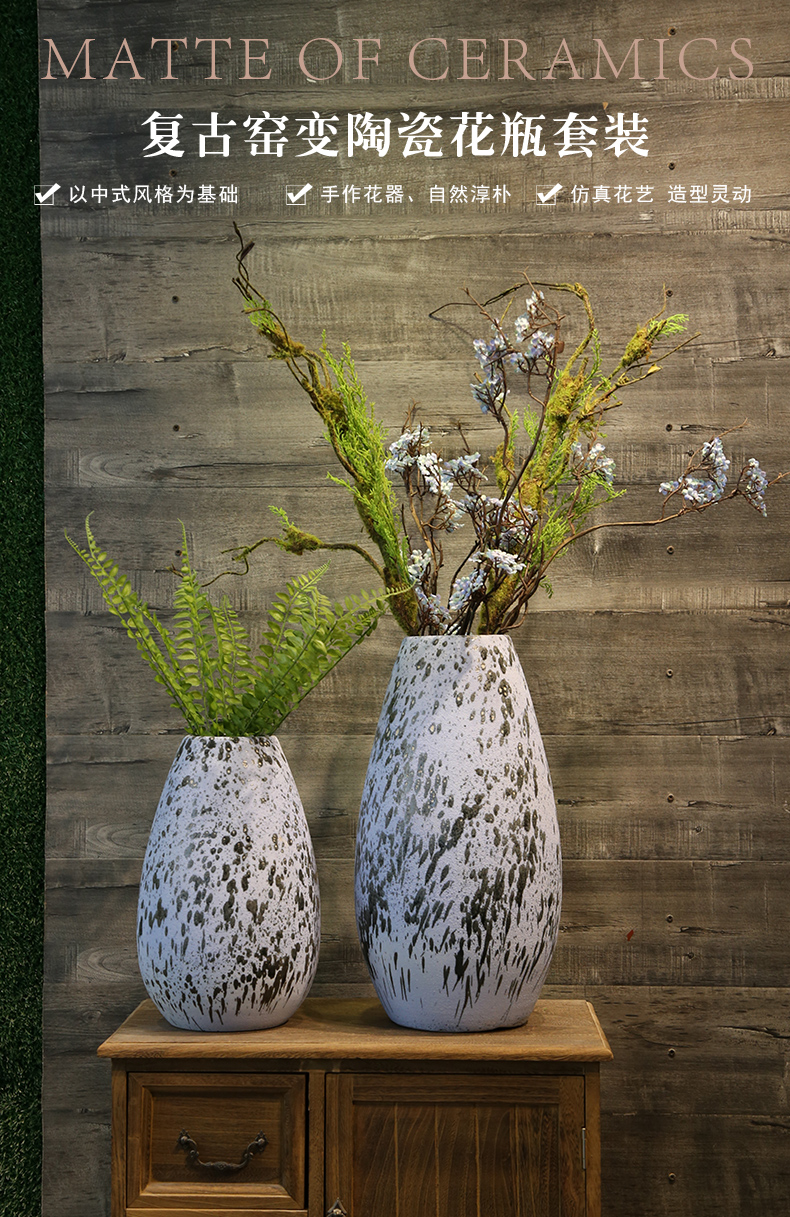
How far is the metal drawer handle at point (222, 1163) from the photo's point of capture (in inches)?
45.2

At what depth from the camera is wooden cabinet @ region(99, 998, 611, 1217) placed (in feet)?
3.66

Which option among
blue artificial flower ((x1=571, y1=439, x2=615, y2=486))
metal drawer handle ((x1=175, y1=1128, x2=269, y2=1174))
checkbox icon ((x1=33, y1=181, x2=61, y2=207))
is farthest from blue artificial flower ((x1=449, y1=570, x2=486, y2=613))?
checkbox icon ((x1=33, y1=181, x2=61, y2=207))

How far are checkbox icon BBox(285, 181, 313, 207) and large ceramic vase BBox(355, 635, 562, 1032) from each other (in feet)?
2.51

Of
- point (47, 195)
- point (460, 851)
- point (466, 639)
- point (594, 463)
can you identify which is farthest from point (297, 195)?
point (460, 851)

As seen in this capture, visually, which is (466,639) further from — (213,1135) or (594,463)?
(213,1135)

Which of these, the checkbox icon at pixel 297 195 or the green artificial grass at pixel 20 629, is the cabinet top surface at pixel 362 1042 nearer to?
the green artificial grass at pixel 20 629

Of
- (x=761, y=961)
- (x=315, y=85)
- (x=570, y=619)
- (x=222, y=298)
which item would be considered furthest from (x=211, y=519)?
(x=761, y=961)

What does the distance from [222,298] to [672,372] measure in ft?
2.28

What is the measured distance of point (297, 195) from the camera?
5.03 ft

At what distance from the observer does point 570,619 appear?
58.7 inches

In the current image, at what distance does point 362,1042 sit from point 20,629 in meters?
0.81

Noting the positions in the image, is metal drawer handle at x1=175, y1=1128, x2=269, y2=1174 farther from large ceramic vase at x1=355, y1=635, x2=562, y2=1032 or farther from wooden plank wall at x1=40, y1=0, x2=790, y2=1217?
wooden plank wall at x1=40, y1=0, x2=790, y2=1217

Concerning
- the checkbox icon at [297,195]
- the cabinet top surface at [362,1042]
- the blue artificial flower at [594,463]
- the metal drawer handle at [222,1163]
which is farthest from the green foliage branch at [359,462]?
the metal drawer handle at [222,1163]

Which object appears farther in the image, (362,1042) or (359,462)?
(359,462)
